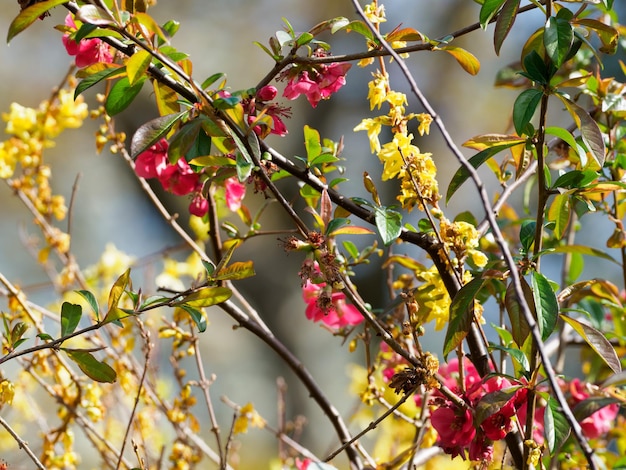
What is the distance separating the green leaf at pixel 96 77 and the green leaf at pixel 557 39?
12.7 inches

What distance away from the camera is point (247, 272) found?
58cm

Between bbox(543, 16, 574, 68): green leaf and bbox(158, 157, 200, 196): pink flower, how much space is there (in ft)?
1.11

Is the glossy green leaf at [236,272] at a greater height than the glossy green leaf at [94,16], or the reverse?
the glossy green leaf at [94,16]

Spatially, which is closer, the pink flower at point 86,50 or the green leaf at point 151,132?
the green leaf at point 151,132

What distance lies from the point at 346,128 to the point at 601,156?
10.2 feet

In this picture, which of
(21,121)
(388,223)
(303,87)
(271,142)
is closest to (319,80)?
(303,87)

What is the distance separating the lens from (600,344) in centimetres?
57

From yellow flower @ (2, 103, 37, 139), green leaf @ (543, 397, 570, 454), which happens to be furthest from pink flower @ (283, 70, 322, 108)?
yellow flower @ (2, 103, 37, 139)

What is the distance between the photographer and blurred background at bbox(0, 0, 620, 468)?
11.2ft

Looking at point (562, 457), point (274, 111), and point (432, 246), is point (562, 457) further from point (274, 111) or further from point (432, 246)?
point (274, 111)

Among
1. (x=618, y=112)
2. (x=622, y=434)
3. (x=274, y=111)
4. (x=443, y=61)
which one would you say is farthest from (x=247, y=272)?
(x=443, y=61)

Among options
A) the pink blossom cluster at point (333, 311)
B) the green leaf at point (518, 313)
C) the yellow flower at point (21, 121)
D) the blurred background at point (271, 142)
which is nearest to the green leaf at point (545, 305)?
the green leaf at point (518, 313)

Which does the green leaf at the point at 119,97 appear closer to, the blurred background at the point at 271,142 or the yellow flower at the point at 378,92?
the yellow flower at the point at 378,92

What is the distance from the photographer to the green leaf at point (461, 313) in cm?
54
